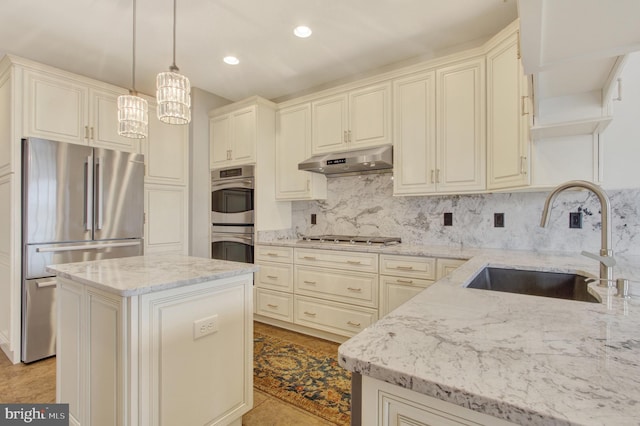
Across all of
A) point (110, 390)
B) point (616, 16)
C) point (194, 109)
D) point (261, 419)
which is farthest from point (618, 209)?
point (194, 109)

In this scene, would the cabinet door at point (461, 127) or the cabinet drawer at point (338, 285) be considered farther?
the cabinet drawer at point (338, 285)

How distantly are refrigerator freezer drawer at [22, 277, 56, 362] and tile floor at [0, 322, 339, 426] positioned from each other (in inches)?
3.8

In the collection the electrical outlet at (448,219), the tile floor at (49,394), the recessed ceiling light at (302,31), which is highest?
the recessed ceiling light at (302,31)

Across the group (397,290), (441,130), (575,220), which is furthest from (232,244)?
(575,220)

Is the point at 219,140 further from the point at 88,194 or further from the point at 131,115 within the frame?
the point at 131,115

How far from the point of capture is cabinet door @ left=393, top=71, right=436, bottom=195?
2760mm

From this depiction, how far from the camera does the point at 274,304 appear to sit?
333 centimetres

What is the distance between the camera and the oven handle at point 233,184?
3588 millimetres

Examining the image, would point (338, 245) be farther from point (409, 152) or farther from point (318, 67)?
point (318, 67)

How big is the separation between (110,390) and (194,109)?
318cm

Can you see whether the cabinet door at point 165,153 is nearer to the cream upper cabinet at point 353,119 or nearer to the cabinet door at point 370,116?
the cream upper cabinet at point 353,119

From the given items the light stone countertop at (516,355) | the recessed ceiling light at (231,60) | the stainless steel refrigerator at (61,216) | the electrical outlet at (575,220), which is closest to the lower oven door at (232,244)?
the stainless steel refrigerator at (61,216)

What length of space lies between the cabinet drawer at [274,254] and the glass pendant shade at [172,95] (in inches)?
67.5

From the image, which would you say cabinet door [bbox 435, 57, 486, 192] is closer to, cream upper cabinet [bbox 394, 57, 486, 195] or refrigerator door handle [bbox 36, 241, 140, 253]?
cream upper cabinet [bbox 394, 57, 486, 195]
